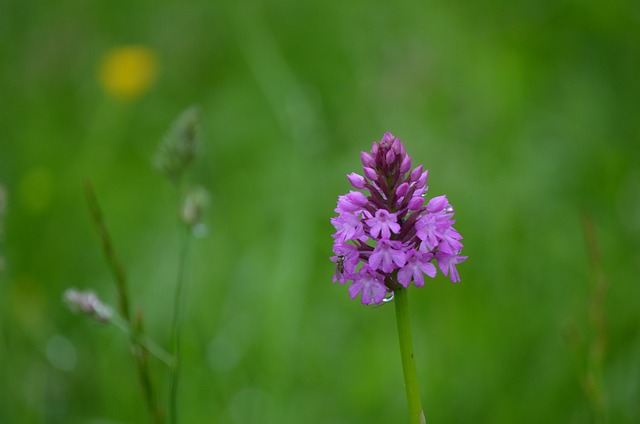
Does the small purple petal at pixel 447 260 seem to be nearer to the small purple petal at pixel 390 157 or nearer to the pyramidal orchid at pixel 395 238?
the pyramidal orchid at pixel 395 238

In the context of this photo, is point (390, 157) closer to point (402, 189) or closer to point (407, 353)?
point (402, 189)

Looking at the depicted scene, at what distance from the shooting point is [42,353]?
2912 mm

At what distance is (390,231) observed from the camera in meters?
1.24

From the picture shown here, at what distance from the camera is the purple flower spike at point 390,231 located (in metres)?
1.21

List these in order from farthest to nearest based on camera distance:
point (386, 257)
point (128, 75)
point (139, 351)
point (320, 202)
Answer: point (128, 75)
point (320, 202)
point (139, 351)
point (386, 257)

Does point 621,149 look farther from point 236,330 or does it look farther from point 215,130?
point 215,130

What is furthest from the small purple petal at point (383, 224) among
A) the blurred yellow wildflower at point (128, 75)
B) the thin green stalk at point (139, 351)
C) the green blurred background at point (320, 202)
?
the blurred yellow wildflower at point (128, 75)

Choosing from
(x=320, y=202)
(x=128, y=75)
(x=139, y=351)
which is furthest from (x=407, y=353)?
(x=128, y=75)

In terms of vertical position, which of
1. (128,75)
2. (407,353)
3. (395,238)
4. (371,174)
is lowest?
(407,353)

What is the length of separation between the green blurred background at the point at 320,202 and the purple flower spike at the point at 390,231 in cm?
73

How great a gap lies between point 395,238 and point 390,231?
1 cm

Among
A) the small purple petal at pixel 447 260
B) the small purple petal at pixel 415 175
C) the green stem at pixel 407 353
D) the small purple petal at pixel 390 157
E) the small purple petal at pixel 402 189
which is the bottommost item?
the green stem at pixel 407 353

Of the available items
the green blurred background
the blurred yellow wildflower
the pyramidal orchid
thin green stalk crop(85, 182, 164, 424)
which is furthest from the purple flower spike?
the blurred yellow wildflower

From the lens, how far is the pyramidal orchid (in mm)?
1211
